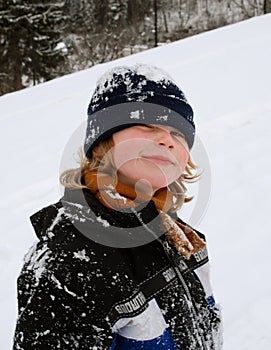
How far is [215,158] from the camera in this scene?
13.2 ft

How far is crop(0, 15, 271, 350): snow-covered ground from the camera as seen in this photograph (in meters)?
2.44

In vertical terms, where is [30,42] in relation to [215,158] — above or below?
below

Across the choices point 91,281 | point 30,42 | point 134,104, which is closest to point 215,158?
point 134,104

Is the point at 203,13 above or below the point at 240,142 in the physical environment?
below

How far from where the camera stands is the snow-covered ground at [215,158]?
8.02ft

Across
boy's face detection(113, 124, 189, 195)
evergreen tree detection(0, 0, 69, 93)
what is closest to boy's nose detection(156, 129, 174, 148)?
boy's face detection(113, 124, 189, 195)

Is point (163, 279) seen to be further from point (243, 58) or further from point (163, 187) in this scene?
point (243, 58)

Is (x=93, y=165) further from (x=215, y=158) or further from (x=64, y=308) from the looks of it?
(x=215, y=158)

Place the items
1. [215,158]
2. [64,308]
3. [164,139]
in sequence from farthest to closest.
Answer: [215,158] < [164,139] < [64,308]

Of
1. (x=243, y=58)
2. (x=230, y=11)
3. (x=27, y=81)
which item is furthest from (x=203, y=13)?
(x=243, y=58)

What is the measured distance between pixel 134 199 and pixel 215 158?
2880 millimetres

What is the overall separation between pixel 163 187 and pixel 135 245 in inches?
6.1

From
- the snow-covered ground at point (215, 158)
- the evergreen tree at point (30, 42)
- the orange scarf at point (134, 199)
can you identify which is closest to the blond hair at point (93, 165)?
the orange scarf at point (134, 199)

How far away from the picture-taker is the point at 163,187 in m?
1.24
